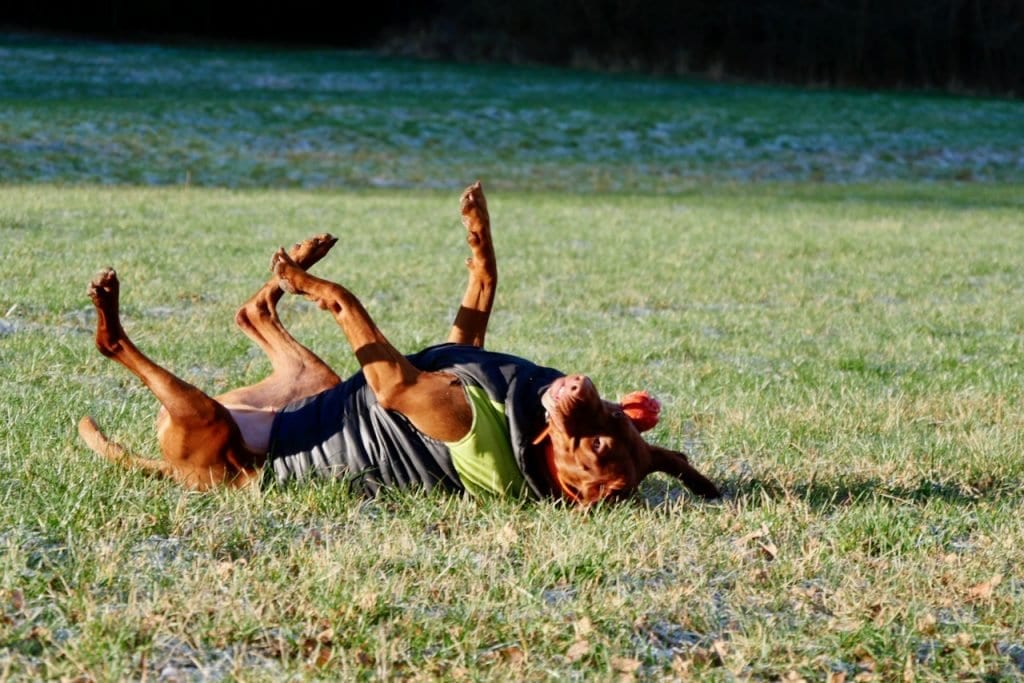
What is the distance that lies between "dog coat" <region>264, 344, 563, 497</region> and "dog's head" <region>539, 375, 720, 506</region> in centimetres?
12

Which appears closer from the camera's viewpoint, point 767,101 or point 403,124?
point 403,124

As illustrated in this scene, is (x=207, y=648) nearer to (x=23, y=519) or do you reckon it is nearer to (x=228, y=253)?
(x=23, y=519)

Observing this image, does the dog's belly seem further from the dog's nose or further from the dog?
the dog's nose

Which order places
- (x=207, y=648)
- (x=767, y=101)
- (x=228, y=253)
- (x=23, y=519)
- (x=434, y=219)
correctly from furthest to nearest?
(x=767, y=101) → (x=434, y=219) → (x=228, y=253) → (x=23, y=519) → (x=207, y=648)

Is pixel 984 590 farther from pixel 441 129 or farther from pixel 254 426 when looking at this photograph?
pixel 441 129

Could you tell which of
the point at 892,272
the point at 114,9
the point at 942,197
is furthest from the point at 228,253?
the point at 114,9

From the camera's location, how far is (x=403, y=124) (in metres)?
25.3

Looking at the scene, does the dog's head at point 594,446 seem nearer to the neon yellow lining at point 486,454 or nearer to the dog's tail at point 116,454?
the neon yellow lining at point 486,454

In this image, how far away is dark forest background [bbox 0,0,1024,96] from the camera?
1603 inches

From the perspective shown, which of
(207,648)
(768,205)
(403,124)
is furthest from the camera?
(403,124)

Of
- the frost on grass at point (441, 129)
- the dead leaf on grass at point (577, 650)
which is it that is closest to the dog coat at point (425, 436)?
the dead leaf on grass at point (577, 650)

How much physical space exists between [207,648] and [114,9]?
5054 centimetres

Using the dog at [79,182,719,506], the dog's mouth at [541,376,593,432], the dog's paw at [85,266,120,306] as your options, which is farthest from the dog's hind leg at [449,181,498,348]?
the dog's paw at [85,266,120,306]

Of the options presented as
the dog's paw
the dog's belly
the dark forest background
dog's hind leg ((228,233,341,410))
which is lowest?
the dog's belly
